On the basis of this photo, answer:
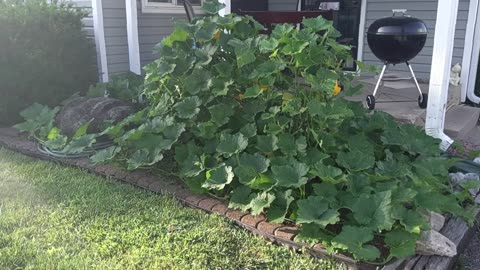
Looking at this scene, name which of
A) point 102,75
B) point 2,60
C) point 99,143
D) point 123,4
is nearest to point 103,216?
point 99,143

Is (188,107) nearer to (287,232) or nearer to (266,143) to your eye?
(266,143)

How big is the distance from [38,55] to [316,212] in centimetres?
382

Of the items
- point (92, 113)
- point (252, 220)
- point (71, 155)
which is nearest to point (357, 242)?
point (252, 220)

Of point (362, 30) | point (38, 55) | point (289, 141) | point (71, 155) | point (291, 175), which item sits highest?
point (362, 30)

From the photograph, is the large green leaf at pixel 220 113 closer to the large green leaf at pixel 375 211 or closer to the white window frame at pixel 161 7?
the large green leaf at pixel 375 211

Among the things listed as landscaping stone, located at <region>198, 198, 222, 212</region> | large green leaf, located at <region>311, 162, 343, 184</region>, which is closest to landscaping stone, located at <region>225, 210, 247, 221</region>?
landscaping stone, located at <region>198, 198, 222, 212</region>

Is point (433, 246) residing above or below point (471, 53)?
below

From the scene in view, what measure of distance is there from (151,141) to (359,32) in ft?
13.5

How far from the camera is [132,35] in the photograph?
17.7 ft

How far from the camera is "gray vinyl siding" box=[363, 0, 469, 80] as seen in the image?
5.28 metres

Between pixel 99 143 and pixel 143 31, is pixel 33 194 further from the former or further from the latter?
pixel 143 31

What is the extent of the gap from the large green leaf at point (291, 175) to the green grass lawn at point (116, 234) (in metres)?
0.35

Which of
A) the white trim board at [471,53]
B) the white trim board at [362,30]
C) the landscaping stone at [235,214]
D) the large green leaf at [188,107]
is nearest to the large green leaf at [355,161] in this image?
the landscaping stone at [235,214]

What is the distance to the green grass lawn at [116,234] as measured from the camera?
2.19 metres
